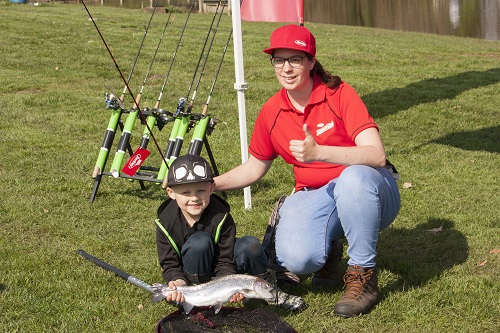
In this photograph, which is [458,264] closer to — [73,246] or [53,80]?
[73,246]

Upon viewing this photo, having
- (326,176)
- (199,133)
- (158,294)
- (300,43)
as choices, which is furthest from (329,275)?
(199,133)

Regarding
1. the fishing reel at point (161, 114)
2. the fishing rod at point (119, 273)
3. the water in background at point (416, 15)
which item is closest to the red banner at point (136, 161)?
the fishing reel at point (161, 114)

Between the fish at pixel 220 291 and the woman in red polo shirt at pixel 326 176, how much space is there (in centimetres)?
53

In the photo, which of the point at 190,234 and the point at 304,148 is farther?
the point at 190,234

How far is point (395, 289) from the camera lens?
452 cm

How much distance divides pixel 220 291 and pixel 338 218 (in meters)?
0.86

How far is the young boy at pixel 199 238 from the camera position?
4.07 metres

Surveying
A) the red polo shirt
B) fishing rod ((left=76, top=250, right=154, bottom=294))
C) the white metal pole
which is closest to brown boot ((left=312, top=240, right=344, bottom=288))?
the red polo shirt

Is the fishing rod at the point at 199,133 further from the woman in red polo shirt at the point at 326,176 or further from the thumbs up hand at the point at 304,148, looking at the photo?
the thumbs up hand at the point at 304,148

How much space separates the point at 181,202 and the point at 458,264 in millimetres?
1849

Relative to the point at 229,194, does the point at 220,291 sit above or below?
above

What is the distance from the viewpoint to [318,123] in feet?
14.1

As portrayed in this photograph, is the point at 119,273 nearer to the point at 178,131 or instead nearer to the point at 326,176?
the point at 326,176

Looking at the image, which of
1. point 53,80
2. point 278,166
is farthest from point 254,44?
point 278,166
